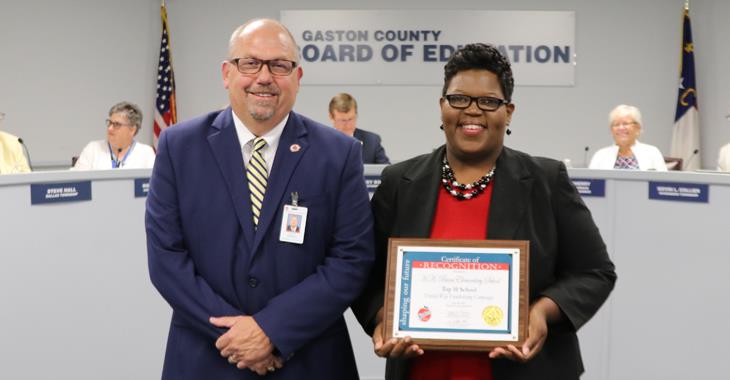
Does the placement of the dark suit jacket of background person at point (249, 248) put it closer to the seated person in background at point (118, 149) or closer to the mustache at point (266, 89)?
the mustache at point (266, 89)

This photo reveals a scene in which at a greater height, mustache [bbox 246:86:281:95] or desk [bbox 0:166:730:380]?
mustache [bbox 246:86:281:95]

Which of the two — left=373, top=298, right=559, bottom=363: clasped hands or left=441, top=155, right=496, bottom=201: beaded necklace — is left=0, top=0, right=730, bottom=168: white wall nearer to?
left=441, top=155, right=496, bottom=201: beaded necklace

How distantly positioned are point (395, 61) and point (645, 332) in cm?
565

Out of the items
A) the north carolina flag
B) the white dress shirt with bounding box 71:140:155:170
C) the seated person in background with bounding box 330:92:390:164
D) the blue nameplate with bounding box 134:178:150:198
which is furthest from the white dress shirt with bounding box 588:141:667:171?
the blue nameplate with bounding box 134:178:150:198

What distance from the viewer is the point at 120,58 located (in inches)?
350

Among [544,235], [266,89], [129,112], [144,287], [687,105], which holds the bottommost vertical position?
[144,287]

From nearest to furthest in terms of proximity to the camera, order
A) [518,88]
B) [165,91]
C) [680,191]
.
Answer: [680,191], [165,91], [518,88]

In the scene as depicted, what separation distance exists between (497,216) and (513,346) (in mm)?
334

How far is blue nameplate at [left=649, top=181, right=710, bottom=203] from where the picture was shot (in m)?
3.72

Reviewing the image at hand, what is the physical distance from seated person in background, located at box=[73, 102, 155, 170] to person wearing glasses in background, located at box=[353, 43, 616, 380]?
4.22m

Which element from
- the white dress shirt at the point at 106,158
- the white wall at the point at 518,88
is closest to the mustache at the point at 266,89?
the white dress shirt at the point at 106,158

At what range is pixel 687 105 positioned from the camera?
880 cm

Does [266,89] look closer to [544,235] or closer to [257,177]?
[257,177]

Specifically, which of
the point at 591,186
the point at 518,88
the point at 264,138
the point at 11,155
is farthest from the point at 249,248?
the point at 518,88
